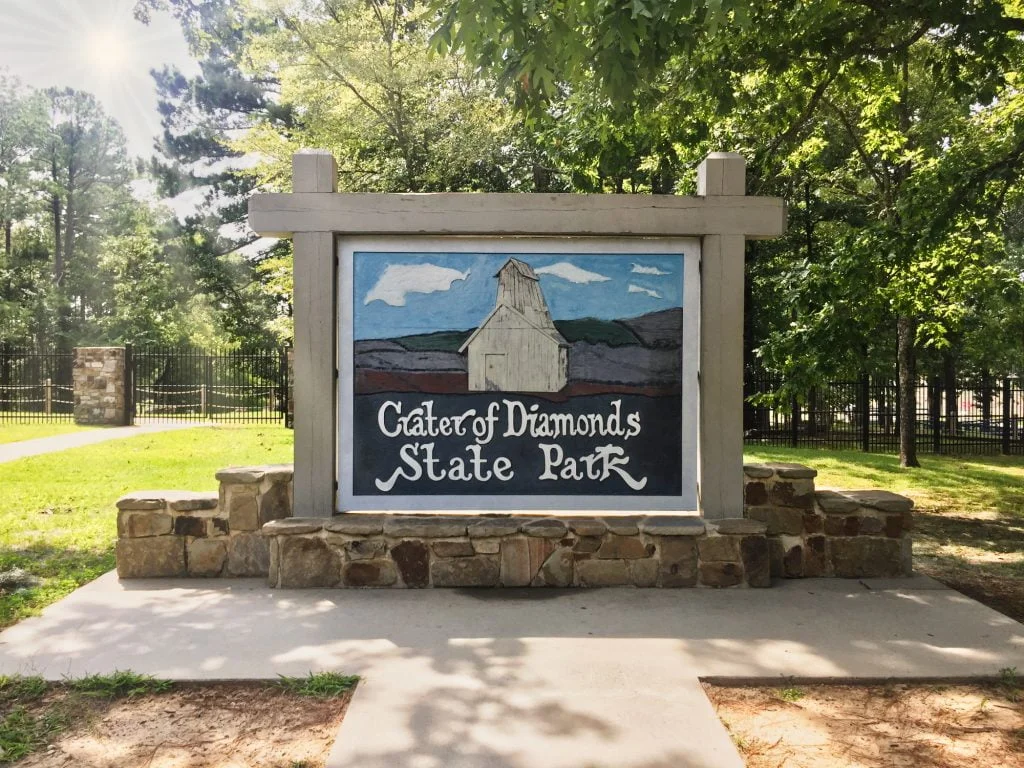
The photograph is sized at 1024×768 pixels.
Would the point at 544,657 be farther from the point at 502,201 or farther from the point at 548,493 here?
the point at 502,201

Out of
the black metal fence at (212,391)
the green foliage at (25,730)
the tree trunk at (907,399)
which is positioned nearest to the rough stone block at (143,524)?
the green foliage at (25,730)

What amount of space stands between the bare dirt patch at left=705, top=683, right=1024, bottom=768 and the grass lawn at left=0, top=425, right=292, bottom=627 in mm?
4284

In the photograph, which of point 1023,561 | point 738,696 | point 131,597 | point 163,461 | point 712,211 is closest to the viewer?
point 738,696

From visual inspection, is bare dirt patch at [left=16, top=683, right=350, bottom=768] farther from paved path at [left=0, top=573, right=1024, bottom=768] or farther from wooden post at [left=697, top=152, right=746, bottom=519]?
wooden post at [left=697, top=152, right=746, bottom=519]

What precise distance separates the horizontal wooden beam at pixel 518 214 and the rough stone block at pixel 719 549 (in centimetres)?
213

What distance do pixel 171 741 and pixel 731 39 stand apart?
26.1 feet

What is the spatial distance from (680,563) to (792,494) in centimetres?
103

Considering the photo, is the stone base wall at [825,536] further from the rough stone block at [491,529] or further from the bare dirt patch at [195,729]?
the bare dirt patch at [195,729]

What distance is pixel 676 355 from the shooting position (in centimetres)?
543

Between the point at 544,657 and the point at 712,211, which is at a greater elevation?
the point at 712,211

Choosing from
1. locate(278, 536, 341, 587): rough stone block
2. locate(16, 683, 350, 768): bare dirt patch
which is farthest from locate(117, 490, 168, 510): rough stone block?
locate(16, 683, 350, 768): bare dirt patch

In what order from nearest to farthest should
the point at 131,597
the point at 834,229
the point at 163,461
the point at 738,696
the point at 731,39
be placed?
1. the point at 738,696
2. the point at 131,597
3. the point at 731,39
4. the point at 163,461
5. the point at 834,229

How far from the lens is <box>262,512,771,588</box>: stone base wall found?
5.15m

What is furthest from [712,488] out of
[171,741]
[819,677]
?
[171,741]
